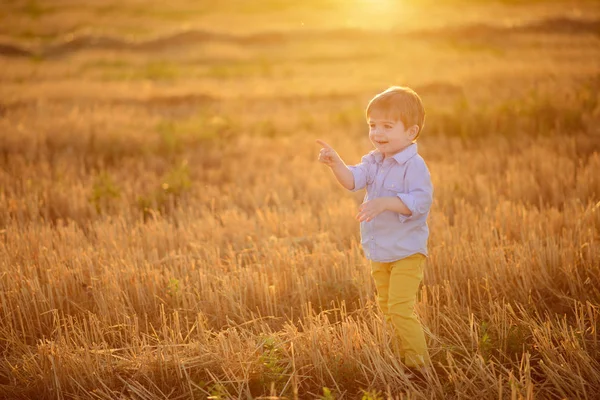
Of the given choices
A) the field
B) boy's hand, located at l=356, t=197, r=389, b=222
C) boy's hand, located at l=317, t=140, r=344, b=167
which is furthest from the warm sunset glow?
boy's hand, located at l=356, t=197, r=389, b=222

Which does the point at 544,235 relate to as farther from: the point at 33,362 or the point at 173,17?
the point at 173,17

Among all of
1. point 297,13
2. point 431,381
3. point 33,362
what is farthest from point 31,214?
point 297,13

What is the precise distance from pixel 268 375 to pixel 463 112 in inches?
348

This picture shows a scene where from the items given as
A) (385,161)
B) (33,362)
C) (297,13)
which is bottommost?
(33,362)

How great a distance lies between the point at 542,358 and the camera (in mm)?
3229

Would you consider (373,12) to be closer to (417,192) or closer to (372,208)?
(417,192)

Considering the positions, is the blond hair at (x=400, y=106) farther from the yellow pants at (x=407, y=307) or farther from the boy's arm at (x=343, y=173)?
the yellow pants at (x=407, y=307)

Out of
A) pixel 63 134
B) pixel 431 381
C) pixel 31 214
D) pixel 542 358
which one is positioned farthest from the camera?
pixel 63 134

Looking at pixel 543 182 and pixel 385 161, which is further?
pixel 543 182

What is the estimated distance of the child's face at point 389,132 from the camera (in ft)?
10.2

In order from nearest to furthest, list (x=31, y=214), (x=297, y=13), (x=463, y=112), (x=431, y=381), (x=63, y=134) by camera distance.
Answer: (x=431, y=381) → (x=31, y=214) → (x=63, y=134) → (x=463, y=112) → (x=297, y=13)

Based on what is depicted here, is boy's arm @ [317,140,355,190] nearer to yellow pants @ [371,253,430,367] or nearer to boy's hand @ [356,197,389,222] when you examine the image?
boy's hand @ [356,197,389,222]

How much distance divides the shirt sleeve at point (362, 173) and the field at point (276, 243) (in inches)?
34.5

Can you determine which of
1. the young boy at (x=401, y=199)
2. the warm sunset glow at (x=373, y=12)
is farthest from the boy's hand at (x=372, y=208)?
the warm sunset glow at (x=373, y=12)
